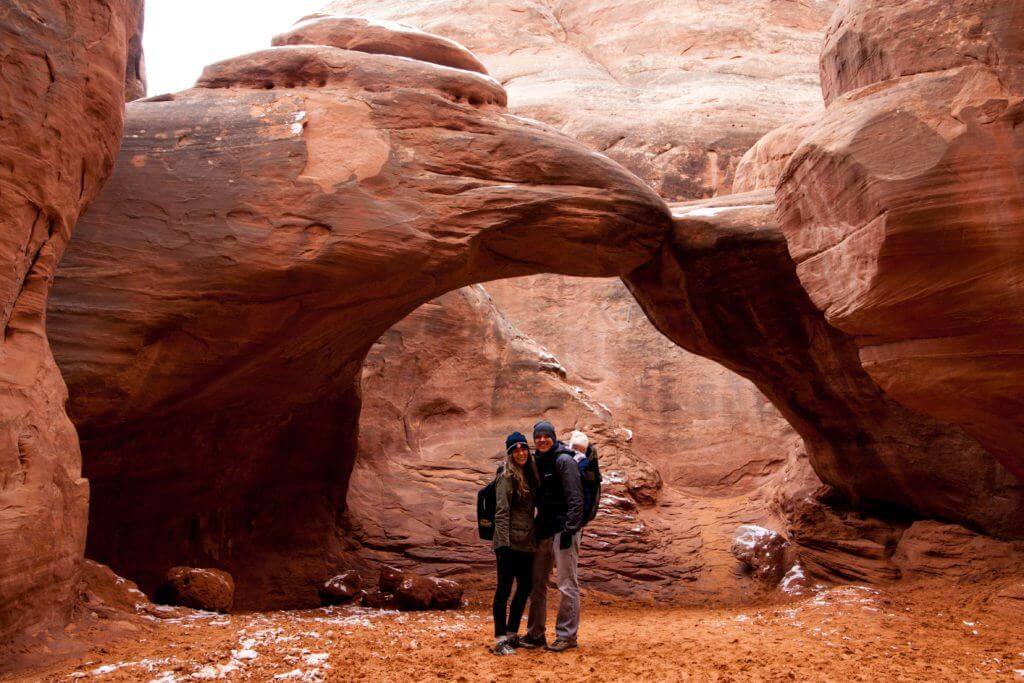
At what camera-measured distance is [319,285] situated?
7.34 meters

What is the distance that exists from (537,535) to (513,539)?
204 millimetres

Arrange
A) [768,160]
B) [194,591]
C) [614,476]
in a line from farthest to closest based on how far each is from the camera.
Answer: [768,160]
[614,476]
[194,591]

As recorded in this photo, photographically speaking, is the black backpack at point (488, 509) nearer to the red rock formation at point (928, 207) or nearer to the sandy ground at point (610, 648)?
the sandy ground at point (610, 648)

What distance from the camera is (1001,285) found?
5.72m

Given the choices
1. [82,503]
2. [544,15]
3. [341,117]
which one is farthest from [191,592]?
[544,15]

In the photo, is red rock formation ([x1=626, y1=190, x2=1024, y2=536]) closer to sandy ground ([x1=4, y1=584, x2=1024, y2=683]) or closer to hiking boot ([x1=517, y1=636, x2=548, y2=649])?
sandy ground ([x1=4, y1=584, x2=1024, y2=683])

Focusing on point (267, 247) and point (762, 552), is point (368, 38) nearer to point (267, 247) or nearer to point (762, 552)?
point (267, 247)

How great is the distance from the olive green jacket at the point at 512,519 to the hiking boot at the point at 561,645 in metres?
0.60

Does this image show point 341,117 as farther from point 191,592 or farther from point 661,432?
point 661,432

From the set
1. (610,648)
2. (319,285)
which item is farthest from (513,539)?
(319,285)

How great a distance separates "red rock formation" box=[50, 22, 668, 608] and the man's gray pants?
9.61ft

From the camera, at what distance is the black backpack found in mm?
5664

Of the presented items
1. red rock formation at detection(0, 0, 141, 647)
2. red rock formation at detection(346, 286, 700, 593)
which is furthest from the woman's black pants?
red rock formation at detection(346, 286, 700, 593)

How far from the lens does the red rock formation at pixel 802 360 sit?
870 centimetres
